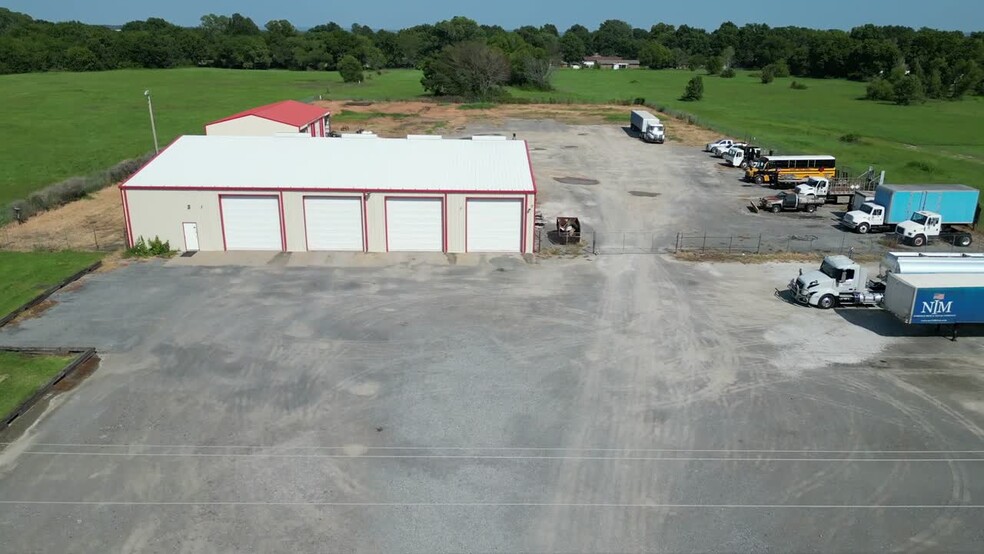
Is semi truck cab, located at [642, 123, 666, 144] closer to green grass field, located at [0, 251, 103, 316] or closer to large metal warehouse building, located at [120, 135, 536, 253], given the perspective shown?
large metal warehouse building, located at [120, 135, 536, 253]

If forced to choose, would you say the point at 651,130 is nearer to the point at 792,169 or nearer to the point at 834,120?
the point at 792,169

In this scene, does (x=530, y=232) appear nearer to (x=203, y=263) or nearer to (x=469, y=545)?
(x=203, y=263)

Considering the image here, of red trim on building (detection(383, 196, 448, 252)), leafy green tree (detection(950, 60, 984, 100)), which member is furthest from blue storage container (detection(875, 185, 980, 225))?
leafy green tree (detection(950, 60, 984, 100))

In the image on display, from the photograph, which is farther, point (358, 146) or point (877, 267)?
point (358, 146)

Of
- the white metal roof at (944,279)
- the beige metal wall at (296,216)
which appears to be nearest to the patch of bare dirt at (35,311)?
the beige metal wall at (296,216)

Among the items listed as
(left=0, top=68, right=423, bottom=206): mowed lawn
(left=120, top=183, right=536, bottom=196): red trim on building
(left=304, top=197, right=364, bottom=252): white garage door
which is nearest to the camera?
(left=120, top=183, right=536, bottom=196): red trim on building

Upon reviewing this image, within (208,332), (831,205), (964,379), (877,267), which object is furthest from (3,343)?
(831,205)
